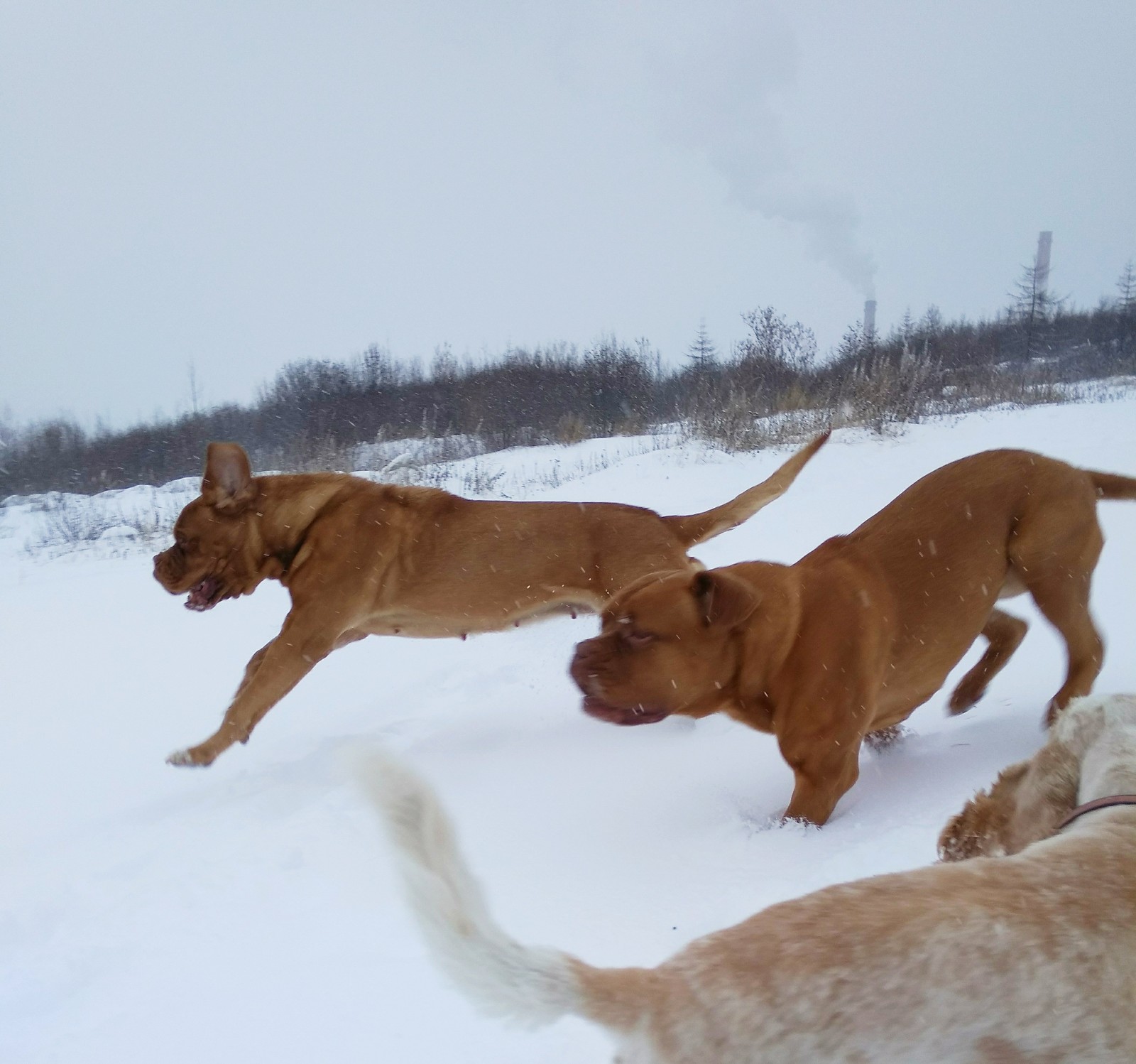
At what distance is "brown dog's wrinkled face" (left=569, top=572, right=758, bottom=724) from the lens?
2.64 m

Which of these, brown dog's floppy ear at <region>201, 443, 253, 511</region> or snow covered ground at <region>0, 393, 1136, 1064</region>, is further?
brown dog's floppy ear at <region>201, 443, 253, 511</region>

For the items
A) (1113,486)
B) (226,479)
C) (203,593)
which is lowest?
(203,593)

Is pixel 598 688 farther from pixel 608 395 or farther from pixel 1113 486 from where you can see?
pixel 608 395

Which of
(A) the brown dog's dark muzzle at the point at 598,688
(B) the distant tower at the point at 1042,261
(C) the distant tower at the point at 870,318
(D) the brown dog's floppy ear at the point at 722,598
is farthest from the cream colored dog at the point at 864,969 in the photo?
(B) the distant tower at the point at 1042,261

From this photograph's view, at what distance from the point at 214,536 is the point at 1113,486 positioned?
4518mm

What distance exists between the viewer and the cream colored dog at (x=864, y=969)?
3.38 ft

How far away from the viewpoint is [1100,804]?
151cm

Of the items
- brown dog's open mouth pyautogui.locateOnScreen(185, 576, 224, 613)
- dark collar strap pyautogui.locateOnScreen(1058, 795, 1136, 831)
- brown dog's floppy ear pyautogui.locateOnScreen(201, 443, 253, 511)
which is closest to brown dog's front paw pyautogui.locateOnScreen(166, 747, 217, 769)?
brown dog's open mouth pyautogui.locateOnScreen(185, 576, 224, 613)

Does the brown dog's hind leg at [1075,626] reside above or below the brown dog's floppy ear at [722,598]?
below

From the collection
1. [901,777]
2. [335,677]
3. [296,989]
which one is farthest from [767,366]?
[296,989]

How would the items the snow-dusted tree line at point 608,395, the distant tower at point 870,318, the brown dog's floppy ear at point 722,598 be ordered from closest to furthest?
the brown dog's floppy ear at point 722,598, the snow-dusted tree line at point 608,395, the distant tower at point 870,318

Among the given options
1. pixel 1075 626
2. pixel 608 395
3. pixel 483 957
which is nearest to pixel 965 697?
pixel 1075 626

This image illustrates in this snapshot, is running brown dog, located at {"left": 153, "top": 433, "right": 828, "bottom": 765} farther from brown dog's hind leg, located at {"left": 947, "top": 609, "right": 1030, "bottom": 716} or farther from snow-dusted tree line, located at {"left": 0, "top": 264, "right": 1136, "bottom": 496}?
snow-dusted tree line, located at {"left": 0, "top": 264, "right": 1136, "bottom": 496}

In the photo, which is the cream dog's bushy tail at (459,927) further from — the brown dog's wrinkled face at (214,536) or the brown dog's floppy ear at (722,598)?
the brown dog's wrinkled face at (214,536)
